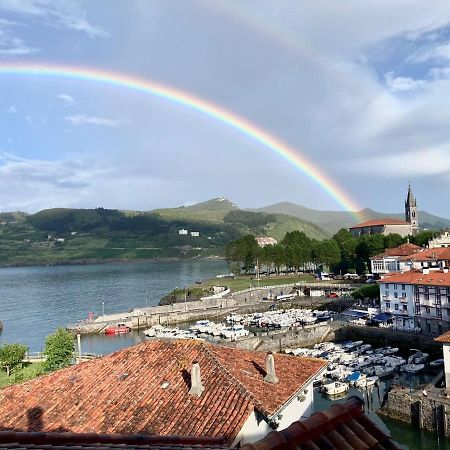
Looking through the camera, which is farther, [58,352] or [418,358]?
[418,358]

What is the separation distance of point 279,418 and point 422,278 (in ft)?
139

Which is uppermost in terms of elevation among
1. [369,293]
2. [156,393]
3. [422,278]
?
[156,393]

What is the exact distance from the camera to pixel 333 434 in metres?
4.55

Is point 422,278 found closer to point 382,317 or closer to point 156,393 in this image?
point 382,317

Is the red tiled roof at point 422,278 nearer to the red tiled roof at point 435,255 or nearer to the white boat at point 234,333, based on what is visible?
the red tiled roof at point 435,255

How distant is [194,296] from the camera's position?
3740 inches

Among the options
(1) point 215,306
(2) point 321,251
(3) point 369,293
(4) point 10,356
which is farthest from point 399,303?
(2) point 321,251

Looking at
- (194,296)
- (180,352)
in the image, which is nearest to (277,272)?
(194,296)

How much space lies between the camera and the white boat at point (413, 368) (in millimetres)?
40231

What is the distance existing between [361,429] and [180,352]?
41.7 feet

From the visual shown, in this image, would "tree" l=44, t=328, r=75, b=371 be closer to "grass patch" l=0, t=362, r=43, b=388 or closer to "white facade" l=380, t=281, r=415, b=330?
"grass patch" l=0, t=362, r=43, b=388

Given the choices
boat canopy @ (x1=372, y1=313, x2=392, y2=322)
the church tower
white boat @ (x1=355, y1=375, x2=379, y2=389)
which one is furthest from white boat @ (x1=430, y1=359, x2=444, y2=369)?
the church tower

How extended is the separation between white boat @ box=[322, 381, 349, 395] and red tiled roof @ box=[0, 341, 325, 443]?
21.2 m

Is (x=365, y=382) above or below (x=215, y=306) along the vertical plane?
above
